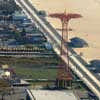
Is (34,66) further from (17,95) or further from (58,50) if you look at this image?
(17,95)

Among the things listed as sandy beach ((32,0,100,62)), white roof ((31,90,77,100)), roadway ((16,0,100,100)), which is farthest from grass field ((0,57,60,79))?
white roof ((31,90,77,100))

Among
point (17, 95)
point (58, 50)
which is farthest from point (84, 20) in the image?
point (17, 95)

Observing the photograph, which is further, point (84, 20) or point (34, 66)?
point (84, 20)

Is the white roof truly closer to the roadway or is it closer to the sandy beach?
the roadway

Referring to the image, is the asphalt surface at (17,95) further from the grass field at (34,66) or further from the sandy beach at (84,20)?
the sandy beach at (84,20)

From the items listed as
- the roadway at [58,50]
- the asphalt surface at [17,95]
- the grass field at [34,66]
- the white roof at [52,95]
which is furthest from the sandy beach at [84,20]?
the asphalt surface at [17,95]

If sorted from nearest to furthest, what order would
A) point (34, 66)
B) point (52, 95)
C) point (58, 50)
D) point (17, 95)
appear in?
1. point (52, 95)
2. point (17, 95)
3. point (34, 66)
4. point (58, 50)

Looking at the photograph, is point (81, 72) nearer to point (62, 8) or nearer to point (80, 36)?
point (80, 36)
